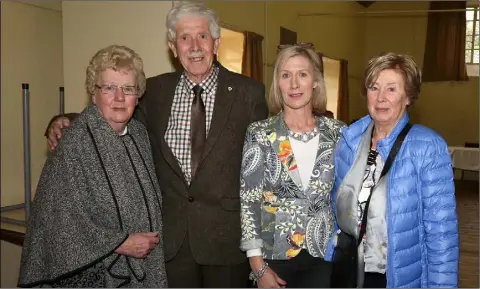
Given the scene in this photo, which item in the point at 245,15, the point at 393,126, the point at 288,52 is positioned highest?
the point at 245,15

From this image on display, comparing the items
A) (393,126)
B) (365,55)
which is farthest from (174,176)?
(365,55)

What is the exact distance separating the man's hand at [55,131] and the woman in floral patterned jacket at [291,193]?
828 millimetres

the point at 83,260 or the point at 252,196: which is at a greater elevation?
the point at 252,196

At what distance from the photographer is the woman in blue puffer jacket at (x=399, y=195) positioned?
5.49 ft

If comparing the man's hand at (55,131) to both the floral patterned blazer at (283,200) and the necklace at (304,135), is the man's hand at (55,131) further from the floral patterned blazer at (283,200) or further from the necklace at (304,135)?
the necklace at (304,135)

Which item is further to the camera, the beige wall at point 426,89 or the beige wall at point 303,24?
the beige wall at point 426,89

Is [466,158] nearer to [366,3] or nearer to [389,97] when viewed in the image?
[366,3]

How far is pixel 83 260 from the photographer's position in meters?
1.75

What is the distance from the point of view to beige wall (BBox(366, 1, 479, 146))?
36.0ft

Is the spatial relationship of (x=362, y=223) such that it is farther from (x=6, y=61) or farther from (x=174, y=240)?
(x=6, y=61)

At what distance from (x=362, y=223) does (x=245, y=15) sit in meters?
4.86

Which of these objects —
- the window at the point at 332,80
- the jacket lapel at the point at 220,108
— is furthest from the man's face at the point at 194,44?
the window at the point at 332,80

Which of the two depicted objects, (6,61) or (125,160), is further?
(6,61)

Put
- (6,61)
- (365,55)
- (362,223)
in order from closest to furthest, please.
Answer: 1. (362,223)
2. (6,61)
3. (365,55)
